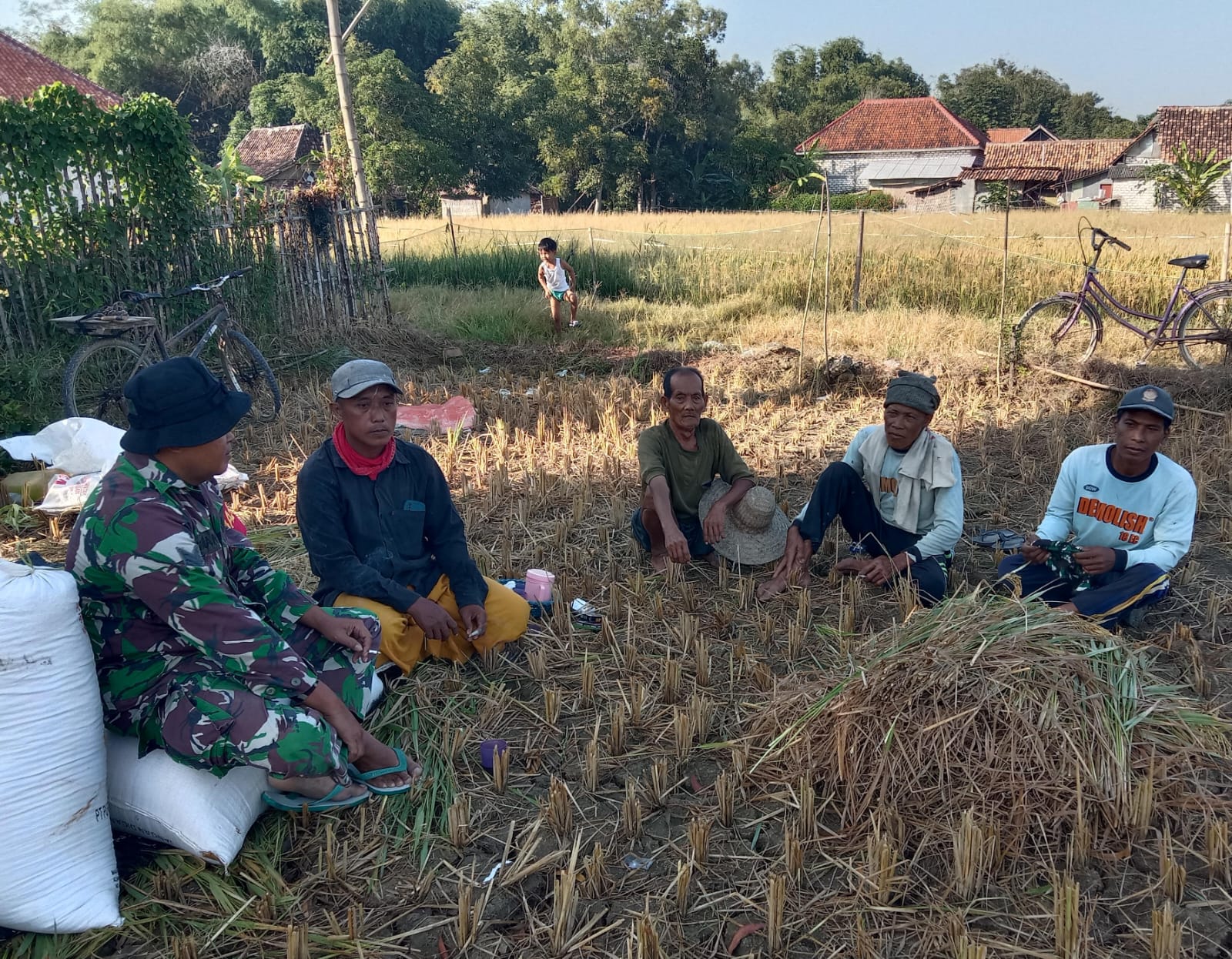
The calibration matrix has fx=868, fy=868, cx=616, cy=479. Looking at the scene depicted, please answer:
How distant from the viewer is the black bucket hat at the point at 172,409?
88.3 inches

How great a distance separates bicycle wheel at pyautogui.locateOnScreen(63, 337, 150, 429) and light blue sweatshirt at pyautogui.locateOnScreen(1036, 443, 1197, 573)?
6050mm

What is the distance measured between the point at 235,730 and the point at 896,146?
46266mm

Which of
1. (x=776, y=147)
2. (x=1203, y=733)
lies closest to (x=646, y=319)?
(x=1203, y=733)

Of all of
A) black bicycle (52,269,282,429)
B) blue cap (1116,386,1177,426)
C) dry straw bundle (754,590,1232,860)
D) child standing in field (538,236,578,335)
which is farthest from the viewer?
child standing in field (538,236,578,335)

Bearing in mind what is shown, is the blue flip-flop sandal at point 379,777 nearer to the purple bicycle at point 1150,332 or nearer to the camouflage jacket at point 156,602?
the camouflage jacket at point 156,602

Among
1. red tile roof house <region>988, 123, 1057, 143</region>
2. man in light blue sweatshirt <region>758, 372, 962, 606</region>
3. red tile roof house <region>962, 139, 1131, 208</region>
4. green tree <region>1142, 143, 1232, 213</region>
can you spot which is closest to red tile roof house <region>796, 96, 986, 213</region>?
red tile roof house <region>962, 139, 1131, 208</region>

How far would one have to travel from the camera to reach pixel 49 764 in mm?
2037

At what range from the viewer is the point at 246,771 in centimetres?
243

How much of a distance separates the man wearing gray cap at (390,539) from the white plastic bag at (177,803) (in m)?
0.87

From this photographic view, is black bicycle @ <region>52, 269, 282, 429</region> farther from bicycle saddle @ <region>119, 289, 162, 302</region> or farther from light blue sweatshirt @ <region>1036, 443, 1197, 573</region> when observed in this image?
light blue sweatshirt @ <region>1036, 443, 1197, 573</region>

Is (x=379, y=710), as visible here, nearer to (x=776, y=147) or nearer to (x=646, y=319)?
(x=646, y=319)

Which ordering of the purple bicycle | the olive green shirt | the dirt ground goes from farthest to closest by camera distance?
the purple bicycle → the olive green shirt → the dirt ground

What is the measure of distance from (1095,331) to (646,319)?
16.7 ft

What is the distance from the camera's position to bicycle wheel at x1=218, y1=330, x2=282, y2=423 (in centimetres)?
729
